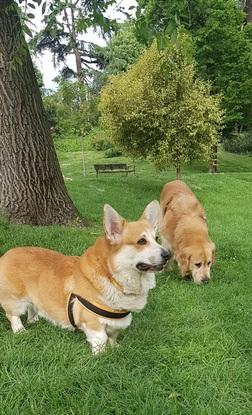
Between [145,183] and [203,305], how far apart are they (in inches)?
615

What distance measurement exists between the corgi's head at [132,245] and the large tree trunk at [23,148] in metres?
3.94

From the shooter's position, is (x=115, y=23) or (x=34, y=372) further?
(x=115, y=23)

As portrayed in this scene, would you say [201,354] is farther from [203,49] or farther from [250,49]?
[250,49]

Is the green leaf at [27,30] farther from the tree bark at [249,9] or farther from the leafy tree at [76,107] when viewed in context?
the tree bark at [249,9]

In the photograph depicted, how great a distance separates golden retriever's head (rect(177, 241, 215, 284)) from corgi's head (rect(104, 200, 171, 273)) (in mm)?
2423

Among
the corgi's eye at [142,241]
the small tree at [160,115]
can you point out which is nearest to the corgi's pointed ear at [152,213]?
the corgi's eye at [142,241]

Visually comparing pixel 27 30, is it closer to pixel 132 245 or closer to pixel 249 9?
pixel 132 245

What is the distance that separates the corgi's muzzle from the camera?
3496 mm

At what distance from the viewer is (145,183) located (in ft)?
67.3

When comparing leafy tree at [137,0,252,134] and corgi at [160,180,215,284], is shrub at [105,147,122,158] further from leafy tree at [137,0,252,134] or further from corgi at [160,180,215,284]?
corgi at [160,180,215,284]

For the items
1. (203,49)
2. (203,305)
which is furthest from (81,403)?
(203,49)

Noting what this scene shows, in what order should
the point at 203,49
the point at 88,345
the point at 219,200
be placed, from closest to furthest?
1. the point at 88,345
2. the point at 219,200
3. the point at 203,49

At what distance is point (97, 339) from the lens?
3680 millimetres

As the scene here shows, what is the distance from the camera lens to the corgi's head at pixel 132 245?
11.6ft
